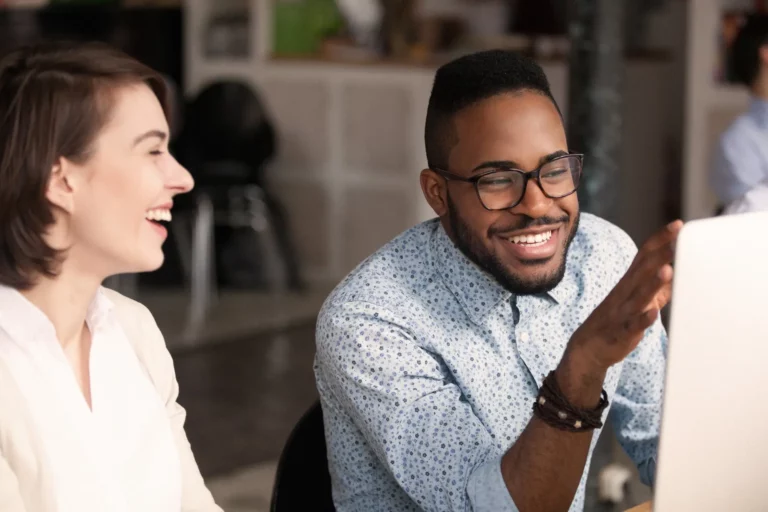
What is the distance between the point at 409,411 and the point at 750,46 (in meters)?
2.46

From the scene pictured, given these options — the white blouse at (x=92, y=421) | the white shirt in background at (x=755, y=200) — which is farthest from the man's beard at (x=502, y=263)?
the white shirt in background at (x=755, y=200)

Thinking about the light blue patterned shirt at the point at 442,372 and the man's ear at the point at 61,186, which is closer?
the man's ear at the point at 61,186

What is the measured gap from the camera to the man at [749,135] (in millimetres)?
3545

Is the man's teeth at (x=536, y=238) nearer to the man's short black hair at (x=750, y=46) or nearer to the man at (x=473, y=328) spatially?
the man at (x=473, y=328)

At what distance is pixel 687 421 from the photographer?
1069 millimetres

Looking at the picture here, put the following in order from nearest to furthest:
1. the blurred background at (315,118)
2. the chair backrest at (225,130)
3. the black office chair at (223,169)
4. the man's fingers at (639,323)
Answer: the man's fingers at (639,323) < the blurred background at (315,118) < the black office chair at (223,169) < the chair backrest at (225,130)

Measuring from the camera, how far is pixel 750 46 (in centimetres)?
359

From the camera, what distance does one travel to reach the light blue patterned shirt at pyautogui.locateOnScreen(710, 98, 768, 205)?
3.54m

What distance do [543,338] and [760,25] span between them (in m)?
2.22

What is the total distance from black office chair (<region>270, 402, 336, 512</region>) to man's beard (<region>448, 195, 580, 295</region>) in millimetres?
297

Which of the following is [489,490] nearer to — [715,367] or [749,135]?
[715,367]

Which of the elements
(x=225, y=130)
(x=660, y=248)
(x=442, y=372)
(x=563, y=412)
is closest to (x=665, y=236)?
(x=660, y=248)

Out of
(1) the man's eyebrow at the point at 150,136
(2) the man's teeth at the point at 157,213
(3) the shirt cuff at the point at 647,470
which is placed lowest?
(3) the shirt cuff at the point at 647,470

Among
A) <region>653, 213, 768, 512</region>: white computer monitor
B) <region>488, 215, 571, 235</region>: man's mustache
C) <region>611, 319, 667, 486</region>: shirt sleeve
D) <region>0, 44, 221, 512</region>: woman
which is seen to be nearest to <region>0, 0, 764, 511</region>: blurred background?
<region>611, 319, 667, 486</region>: shirt sleeve
